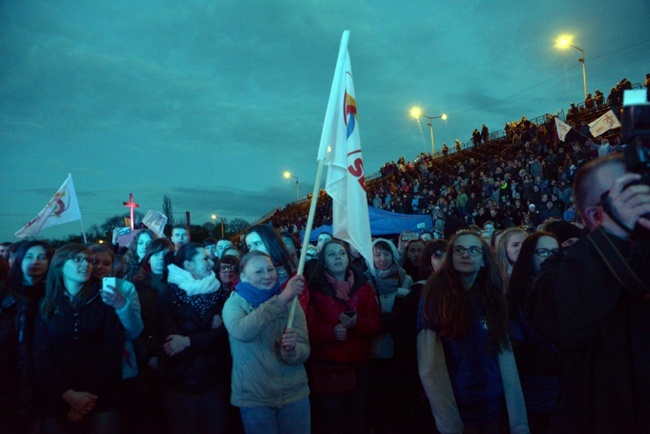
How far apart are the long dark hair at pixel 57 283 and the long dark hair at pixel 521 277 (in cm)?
323

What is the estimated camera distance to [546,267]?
4.75 ft

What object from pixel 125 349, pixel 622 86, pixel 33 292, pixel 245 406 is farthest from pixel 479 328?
pixel 622 86

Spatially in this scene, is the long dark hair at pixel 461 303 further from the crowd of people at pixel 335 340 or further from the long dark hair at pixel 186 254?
the long dark hair at pixel 186 254

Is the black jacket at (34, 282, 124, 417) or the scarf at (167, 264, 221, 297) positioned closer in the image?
the black jacket at (34, 282, 124, 417)

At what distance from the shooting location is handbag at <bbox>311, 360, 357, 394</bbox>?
140 inches

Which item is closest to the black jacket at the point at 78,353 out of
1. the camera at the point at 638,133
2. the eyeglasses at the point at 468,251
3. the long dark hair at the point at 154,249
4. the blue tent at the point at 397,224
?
the long dark hair at the point at 154,249

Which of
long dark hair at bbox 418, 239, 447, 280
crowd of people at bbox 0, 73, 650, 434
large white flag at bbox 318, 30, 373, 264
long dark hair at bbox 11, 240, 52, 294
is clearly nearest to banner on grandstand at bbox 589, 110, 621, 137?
crowd of people at bbox 0, 73, 650, 434

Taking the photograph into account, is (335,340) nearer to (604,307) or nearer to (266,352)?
(266,352)

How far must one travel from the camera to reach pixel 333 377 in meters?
3.57

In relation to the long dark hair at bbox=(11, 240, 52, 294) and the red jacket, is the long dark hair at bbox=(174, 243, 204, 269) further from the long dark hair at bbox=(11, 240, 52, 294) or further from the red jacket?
the long dark hair at bbox=(11, 240, 52, 294)

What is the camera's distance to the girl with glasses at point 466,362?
8.59 feet

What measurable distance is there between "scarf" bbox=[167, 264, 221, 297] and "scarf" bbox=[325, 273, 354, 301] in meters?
1.07

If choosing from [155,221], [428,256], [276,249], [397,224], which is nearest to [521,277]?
[428,256]

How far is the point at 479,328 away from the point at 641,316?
149cm
